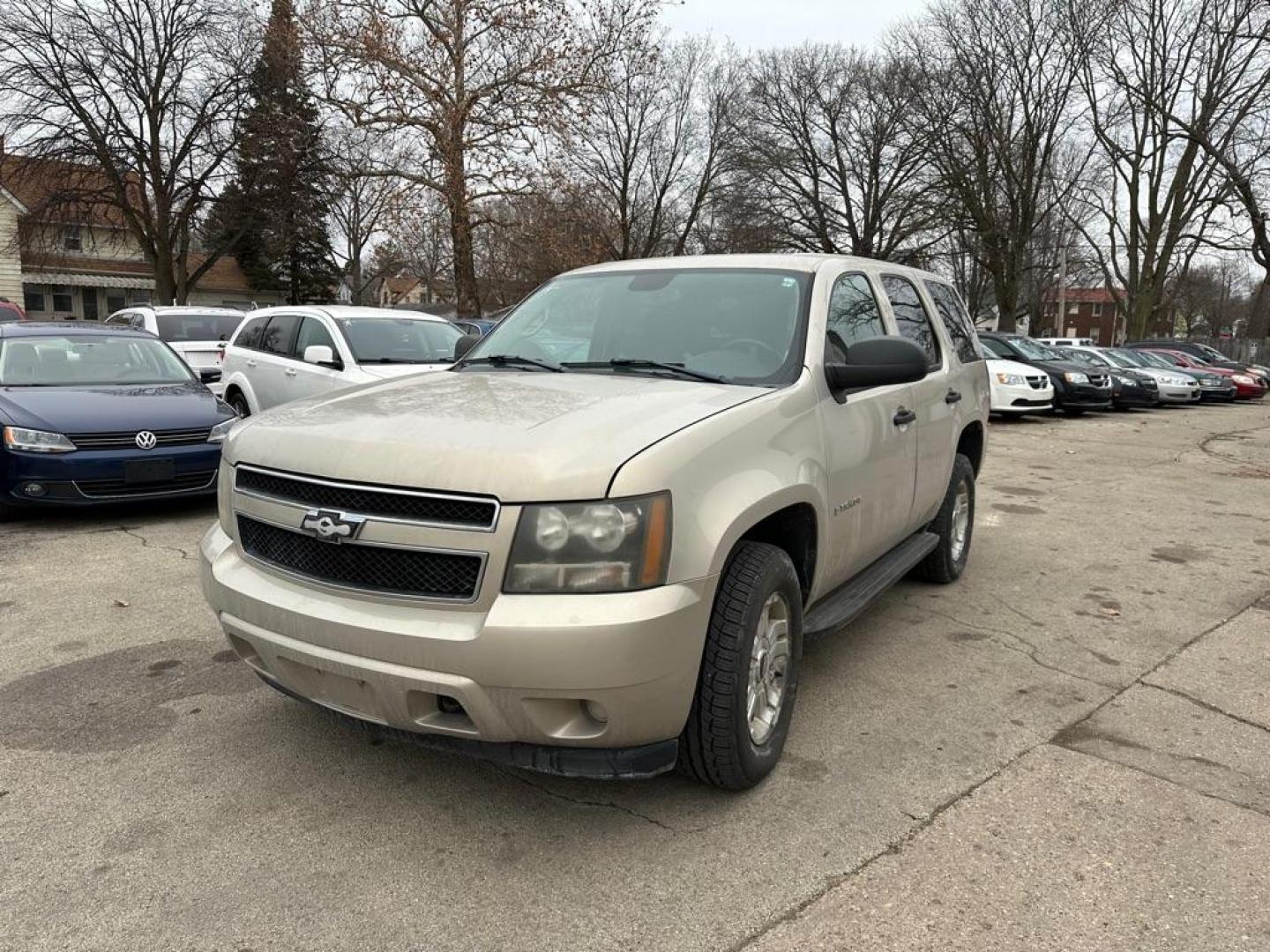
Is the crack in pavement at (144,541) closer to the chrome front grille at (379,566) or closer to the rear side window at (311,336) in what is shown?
the rear side window at (311,336)

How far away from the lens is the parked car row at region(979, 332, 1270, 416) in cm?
1667

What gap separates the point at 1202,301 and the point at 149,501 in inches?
3721

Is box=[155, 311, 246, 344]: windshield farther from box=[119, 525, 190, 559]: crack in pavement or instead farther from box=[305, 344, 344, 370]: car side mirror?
box=[119, 525, 190, 559]: crack in pavement

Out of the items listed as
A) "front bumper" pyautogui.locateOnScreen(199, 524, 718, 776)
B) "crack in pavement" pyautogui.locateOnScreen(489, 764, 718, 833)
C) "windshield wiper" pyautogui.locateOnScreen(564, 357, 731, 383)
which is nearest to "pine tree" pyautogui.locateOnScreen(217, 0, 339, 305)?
"windshield wiper" pyautogui.locateOnScreen(564, 357, 731, 383)

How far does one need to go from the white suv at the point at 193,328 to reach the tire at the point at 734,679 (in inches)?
489

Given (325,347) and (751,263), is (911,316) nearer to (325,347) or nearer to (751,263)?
(751,263)

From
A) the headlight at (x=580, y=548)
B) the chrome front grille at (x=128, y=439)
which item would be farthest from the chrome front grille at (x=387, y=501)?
the chrome front grille at (x=128, y=439)

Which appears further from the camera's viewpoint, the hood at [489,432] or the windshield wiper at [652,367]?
the windshield wiper at [652,367]

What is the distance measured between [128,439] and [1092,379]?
17.6 m

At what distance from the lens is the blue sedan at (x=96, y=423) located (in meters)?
6.37

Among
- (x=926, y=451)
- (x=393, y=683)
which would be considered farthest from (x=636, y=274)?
(x=393, y=683)

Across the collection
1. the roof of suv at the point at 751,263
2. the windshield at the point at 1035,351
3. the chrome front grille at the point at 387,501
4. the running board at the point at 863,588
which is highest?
the roof of suv at the point at 751,263

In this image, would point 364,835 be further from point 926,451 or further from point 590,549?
point 926,451

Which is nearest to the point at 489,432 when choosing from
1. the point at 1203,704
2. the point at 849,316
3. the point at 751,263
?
the point at 751,263
